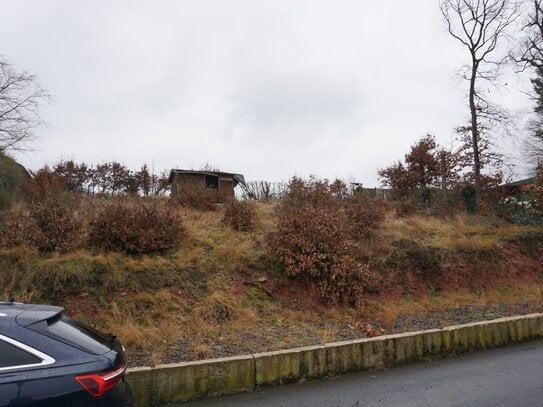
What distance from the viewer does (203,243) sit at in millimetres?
10148

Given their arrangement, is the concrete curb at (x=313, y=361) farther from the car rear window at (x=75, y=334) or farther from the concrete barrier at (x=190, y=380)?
the car rear window at (x=75, y=334)

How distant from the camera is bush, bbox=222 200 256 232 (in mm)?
11516

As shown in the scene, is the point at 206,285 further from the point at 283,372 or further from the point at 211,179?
the point at 211,179

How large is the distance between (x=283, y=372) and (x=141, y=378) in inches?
74.0

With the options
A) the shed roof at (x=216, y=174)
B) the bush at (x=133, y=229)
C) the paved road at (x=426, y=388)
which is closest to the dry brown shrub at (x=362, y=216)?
the bush at (x=133, y=229)

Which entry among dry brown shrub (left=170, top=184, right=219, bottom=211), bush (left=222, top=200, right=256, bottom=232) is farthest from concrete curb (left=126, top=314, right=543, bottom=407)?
dry brown shrub (left=170, top=184, right=219, bottom=211)

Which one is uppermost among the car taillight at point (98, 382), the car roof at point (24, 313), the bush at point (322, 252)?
the bush at point (322, 252)

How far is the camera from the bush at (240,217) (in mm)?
11516

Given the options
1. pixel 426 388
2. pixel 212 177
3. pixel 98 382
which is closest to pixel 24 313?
pixel 98 382

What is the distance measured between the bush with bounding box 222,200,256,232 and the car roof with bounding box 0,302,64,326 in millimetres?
7686

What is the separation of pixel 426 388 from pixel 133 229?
6.54 metres

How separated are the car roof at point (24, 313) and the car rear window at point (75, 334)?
0.06m

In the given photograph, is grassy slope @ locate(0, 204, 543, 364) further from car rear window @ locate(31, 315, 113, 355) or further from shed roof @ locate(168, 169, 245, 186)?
shed roof @ locate(168, 169, 245, 186)

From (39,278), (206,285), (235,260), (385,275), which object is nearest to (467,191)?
(385,275)
